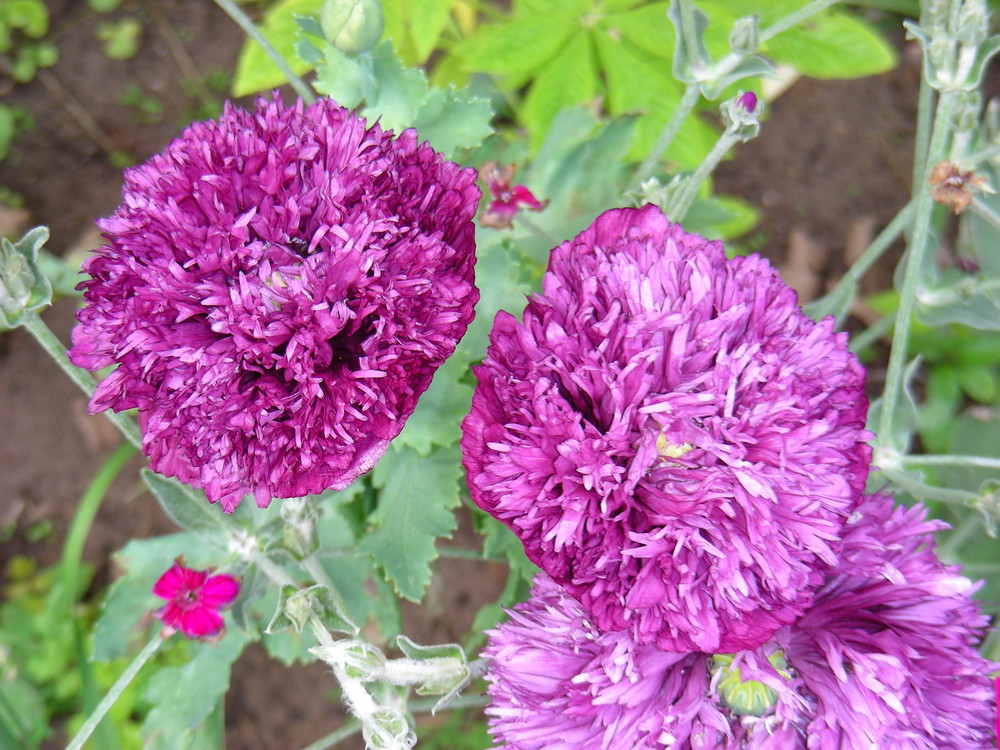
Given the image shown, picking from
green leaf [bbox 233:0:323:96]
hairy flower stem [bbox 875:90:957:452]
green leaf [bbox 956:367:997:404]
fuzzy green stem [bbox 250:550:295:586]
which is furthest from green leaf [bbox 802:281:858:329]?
green leaf [bbox 956:367:997:404]

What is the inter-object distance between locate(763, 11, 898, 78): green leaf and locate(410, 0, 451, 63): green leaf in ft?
1.84

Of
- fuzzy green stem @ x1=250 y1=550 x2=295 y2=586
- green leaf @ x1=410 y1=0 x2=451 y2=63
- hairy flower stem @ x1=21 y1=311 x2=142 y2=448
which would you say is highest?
green leaf @ x1=410 y1=0 x2=451 y2=63

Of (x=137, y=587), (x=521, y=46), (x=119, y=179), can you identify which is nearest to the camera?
(x=137, y=587)

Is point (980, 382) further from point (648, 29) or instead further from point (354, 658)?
point (354, 658)

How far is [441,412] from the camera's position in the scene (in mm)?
1040

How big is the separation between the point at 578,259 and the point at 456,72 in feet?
3.29

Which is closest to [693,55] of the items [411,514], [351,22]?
[351,22]

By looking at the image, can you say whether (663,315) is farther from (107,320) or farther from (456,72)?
(456,72)

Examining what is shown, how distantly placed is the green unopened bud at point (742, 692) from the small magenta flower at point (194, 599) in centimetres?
58

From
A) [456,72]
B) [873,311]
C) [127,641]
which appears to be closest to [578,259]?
[127,641]

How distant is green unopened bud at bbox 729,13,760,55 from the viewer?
3.04ft

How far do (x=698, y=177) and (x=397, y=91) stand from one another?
1.36 feet

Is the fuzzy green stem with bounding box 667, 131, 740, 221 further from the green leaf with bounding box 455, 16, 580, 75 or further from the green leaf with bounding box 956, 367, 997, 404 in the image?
the green leaf with bounding box 956, 367, 997, 404

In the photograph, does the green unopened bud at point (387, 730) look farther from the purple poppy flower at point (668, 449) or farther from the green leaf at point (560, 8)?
the green leaf at point (560, 8)
